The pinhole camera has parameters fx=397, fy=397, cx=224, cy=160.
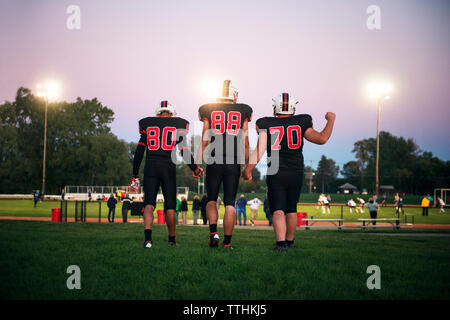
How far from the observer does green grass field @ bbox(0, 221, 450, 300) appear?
362cm

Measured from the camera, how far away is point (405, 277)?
171 inches

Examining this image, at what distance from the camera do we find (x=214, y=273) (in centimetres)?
436

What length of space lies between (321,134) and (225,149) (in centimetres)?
154

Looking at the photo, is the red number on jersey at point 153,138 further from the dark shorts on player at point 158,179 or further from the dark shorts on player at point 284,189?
the dark shorts on player at point 284,189

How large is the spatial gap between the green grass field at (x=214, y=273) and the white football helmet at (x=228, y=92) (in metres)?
2.43

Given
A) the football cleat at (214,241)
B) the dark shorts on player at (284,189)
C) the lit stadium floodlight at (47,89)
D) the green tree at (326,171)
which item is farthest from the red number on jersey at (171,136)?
the green tree at (326,171)

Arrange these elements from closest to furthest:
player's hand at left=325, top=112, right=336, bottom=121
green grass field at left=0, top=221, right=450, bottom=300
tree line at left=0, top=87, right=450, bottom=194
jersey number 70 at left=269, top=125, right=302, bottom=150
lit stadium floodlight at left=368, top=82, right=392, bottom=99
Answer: green grass field at left=0, top=221, right=450, bottom=300, jersey number 70 at left=269, top=125, right=302, bottom=150, player's hand at left=325, top=112, right=336, bottom=121, lit stadium floodlight at left=368, top=82, right=392, bottom=99, tree line at left=0, top=87, right=450, bottom=194

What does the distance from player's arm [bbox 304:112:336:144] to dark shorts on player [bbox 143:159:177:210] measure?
90.5 inches

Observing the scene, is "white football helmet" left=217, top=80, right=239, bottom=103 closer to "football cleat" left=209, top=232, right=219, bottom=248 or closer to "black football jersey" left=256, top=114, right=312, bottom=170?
"black football jersey" left=256, top=114, right=312, bottom=170

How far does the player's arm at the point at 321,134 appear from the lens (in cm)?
621

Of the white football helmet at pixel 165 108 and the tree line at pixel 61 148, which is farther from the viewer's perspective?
the tree line at pixel 61 148

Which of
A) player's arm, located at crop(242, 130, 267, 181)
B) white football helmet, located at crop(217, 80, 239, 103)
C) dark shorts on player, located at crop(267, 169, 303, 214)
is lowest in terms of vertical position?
dark shorts on player, located at crop(267, 169, 303, 214)

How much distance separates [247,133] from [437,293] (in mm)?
3577

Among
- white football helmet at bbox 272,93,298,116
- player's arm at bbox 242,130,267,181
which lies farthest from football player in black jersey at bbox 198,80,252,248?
white football helmet at bbox 272,93,298,116
